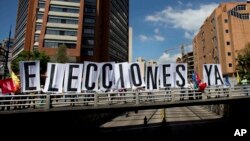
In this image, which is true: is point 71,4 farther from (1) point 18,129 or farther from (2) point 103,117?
(1) point 18,129

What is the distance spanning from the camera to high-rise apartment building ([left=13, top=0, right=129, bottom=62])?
227 ft

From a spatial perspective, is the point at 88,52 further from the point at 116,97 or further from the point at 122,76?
the point at 122,76

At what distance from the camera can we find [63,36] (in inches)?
2749

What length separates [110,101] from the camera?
21.0 m

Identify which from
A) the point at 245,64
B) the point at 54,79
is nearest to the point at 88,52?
the point at 245,64

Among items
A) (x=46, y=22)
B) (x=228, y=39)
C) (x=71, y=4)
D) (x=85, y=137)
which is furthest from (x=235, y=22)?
(x=85, y=137)

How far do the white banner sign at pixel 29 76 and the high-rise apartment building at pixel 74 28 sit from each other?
142ft

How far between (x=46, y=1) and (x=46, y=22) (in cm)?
662

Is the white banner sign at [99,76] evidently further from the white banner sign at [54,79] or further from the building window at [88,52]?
the building window at [88,52]

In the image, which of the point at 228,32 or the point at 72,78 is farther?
the point at 228,32

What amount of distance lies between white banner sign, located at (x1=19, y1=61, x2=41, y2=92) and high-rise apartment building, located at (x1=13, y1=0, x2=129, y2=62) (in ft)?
142

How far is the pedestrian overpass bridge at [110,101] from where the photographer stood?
18.3 meters

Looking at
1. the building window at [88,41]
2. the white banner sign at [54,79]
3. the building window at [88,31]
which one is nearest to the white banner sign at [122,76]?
the white banner sign at [54,79]

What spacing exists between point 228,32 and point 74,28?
49.9 m
